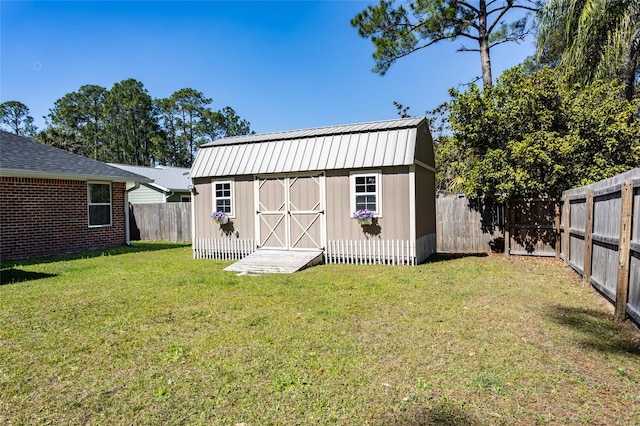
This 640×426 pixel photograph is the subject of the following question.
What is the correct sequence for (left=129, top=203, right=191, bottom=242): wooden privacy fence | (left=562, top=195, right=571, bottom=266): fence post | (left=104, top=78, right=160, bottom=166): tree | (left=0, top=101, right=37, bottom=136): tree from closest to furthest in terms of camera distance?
1. (left=562, top=195, right=571, bottom=266): fence post
2. (left=129, top=203, right=191, bottom=242): wooden privacy fence
3. (left=0, top=101, right=37, bottom=136): tree
4. (left=104, top=78, right=160, bottom=166): tree

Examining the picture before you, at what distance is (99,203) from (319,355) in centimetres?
1223

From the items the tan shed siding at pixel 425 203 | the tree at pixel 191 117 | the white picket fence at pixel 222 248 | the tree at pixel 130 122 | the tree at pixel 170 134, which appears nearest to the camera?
the tan shed siding at pixel 425 203

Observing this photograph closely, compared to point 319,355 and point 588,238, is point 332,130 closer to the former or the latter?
point 588,238

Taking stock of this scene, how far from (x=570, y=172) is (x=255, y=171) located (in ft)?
26.4

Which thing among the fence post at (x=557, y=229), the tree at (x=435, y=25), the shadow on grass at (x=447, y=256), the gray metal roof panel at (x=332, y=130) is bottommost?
the shadow on grass at (x=447, y=256)

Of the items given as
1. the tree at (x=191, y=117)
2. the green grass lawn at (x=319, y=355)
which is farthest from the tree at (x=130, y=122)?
the green grass lawn at (x=319, y=355)

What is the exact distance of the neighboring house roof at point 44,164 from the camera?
1066 cm

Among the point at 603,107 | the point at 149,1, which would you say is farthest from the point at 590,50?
the point at 149,1

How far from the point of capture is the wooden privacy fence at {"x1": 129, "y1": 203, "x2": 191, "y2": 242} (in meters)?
16.4

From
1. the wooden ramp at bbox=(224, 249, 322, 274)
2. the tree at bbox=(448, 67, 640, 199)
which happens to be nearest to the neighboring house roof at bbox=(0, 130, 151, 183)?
the wooden ramp at bbox=(224, 249, 322, 274)

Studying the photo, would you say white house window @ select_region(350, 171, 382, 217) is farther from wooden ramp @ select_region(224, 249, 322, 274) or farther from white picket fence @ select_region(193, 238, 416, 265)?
wooden ramp @ select_region(224, 249, 322, 274)

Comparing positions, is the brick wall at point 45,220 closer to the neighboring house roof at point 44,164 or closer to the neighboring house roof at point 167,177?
the neighboring house roof at point 44,164

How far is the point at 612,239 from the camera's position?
15.9 ft

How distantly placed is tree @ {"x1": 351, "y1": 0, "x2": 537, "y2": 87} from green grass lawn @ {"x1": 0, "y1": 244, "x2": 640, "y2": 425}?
9.76 meters
